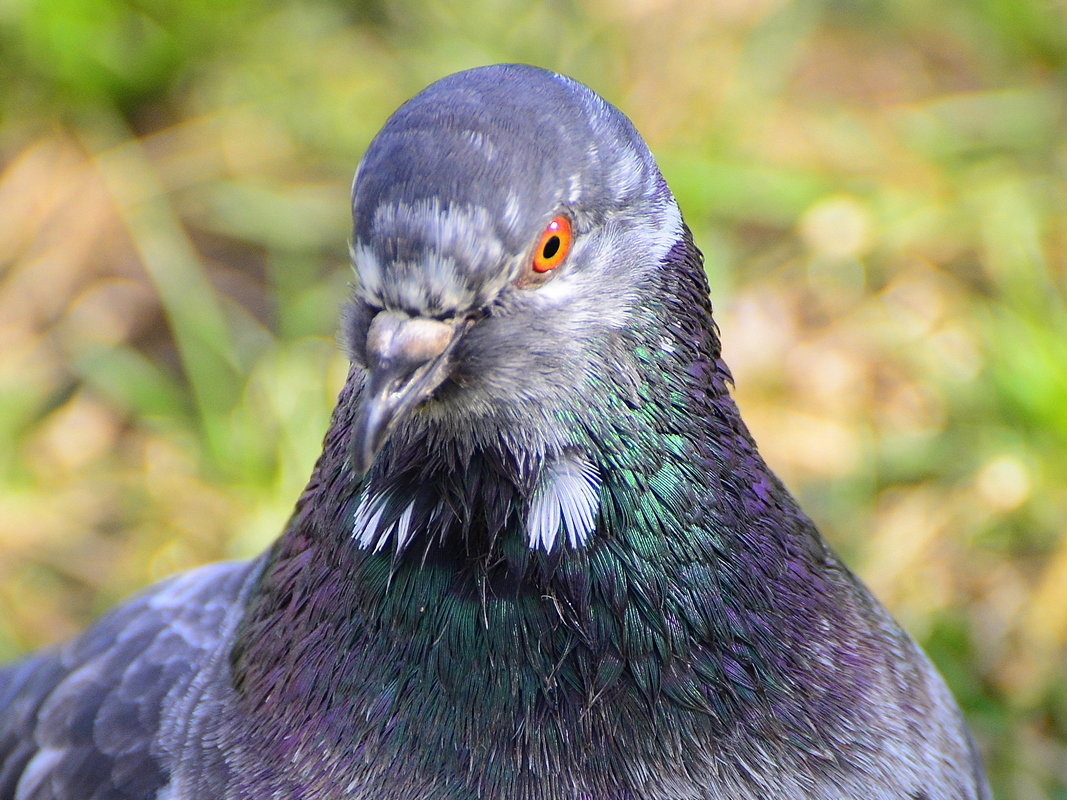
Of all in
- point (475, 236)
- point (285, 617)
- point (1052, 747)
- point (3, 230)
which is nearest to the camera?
point (475, 236)

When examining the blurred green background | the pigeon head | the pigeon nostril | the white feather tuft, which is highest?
the blurred green background

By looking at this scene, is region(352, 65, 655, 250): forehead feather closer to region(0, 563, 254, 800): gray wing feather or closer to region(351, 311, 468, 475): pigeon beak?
region(351, 311, 468, 475): pigeon beak

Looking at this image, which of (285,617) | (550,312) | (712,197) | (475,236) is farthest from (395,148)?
(712,197)

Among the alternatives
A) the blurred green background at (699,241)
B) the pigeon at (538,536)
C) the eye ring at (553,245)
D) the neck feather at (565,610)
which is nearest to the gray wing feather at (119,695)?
the pigeon at (538,536)

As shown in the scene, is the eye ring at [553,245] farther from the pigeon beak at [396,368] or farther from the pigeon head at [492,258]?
the pigeon beak at [396,368]

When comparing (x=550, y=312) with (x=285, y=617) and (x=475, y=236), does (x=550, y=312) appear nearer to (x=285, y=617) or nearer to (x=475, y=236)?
(x=475, y=236)

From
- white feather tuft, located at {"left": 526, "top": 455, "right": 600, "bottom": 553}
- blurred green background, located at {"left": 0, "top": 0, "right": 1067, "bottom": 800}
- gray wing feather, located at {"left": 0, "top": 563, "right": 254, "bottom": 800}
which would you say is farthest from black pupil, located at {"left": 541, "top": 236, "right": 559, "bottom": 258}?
blurred green background, located at {"left": 0, "top": 0, "right": 1067, "bottom": 800}

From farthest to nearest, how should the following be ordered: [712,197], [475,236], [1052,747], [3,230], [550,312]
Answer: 1. [3,230]
2. [712,197]
3. [1052,747]
4. [550,312]
5. [475,236]
